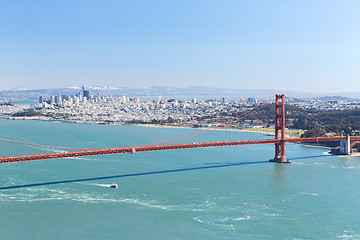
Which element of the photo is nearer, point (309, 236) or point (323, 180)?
point (309, 236)

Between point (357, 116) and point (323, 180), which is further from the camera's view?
point (357, 116)

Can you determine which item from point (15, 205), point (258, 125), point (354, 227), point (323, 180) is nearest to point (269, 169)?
point (323, 180)

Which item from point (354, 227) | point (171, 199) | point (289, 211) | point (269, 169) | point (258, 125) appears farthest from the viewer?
point (258, 125)

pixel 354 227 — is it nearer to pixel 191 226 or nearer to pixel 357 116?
pixel 191 226

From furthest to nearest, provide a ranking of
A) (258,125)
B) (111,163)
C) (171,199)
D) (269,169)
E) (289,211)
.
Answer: (258,125), (111,163), (269,169), (171,199), (289,211)

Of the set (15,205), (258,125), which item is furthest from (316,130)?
(15,205)

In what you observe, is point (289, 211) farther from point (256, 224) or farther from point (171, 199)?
point (171, 199)
